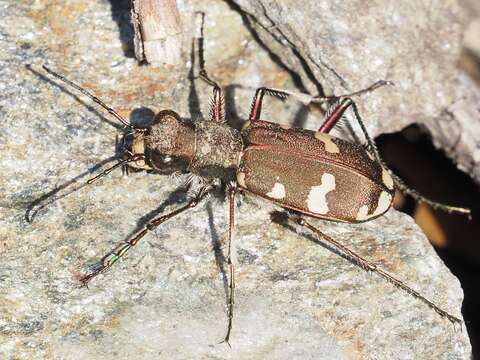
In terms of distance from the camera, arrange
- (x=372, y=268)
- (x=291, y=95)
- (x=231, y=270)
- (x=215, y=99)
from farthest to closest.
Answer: (x=291, y=95) < (x=215, y=99) < (x=372, y=268) < (x=231, y=270)

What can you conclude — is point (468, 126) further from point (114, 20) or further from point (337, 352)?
point (114, 20)

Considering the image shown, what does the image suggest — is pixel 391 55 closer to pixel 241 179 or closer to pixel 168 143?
pixel 241 179

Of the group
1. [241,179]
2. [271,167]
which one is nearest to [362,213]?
[271,167]

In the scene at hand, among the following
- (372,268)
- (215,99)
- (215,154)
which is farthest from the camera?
(215,99)

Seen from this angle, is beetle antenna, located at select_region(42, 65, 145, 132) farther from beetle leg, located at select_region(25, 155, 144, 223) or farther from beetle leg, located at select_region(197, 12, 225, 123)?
beetle leg, located at select_region(197, 12, 225, 123)

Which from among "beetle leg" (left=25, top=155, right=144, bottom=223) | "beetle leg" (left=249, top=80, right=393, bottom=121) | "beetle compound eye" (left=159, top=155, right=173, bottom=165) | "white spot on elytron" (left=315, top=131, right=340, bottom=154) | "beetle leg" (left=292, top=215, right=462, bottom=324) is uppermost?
"beetle leg" (left=249, top=80, right=393, bottom=121)

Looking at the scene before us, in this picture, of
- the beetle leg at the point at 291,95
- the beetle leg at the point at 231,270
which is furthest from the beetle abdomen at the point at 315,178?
the beetle leg at the point at 291,95

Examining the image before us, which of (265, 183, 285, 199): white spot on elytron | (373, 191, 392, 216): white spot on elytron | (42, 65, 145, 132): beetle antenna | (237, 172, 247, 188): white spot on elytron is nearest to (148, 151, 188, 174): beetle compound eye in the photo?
(42, 65, 145, 132): beetle antenna

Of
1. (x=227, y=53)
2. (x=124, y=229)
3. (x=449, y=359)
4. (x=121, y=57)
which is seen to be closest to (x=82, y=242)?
(x=124, y=229)
